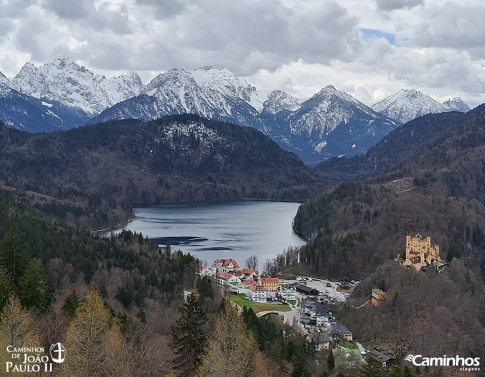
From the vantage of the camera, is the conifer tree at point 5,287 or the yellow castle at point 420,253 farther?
the yellow castle at point 420,253

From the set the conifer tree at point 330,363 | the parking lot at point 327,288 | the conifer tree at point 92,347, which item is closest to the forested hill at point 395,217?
the parking lot at point 327,288

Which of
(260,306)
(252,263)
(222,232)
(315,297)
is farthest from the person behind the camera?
(222,232)

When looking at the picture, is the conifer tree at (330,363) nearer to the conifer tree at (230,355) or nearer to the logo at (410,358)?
the logo at (410,358)

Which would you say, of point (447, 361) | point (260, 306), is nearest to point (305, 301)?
point (260, 306)

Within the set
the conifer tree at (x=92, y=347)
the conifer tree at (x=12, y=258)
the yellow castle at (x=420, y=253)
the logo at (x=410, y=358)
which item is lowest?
the logo at (x=410, y=358)

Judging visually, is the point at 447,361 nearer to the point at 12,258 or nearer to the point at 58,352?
the point at 58,352

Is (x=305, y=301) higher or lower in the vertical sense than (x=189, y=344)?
lower

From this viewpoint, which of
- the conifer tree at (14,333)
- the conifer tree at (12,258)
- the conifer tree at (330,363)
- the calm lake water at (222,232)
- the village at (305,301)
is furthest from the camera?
the calm lake water at (222,232)
